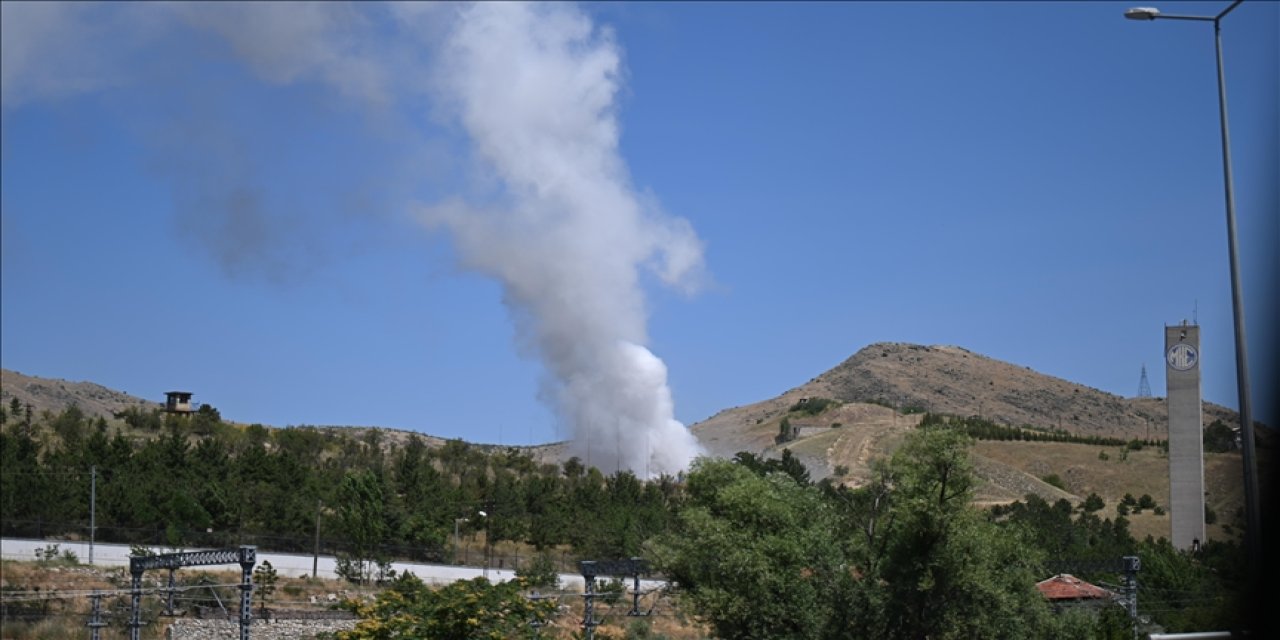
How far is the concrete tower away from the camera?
86.7m

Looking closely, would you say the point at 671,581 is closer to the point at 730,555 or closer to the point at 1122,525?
the point at 730,555

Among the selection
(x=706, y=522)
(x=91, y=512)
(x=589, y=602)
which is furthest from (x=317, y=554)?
(x=589, y=602)

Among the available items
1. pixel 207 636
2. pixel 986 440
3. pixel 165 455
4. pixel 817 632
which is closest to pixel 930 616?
pixel 817 632

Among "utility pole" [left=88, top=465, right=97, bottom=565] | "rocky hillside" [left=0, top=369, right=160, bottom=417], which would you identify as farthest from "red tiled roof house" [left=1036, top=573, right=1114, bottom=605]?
"rocky hillside" [left=0, top=369, right=160, bottom=417]

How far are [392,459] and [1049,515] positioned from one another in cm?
5271

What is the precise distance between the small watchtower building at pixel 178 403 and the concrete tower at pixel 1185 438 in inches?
3255

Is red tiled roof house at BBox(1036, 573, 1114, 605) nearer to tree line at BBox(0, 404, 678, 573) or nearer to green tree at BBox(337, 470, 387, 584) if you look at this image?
tree line at BBox(0, 404, 678, 573)

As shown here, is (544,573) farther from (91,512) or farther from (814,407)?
(814,407)

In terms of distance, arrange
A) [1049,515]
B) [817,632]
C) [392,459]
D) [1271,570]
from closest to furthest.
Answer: [1271,570], [817,632], [1049,515], [392,459]

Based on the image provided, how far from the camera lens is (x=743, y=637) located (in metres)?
43.1

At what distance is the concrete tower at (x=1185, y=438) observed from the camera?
86.7 metres

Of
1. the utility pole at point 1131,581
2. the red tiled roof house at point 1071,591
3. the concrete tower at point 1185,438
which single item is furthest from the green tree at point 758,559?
the concrete tower at point 1185,438

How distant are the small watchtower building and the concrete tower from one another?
82677 millimetres

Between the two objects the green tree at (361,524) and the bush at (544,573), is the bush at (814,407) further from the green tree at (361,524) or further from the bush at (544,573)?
the bush at (544,573)
